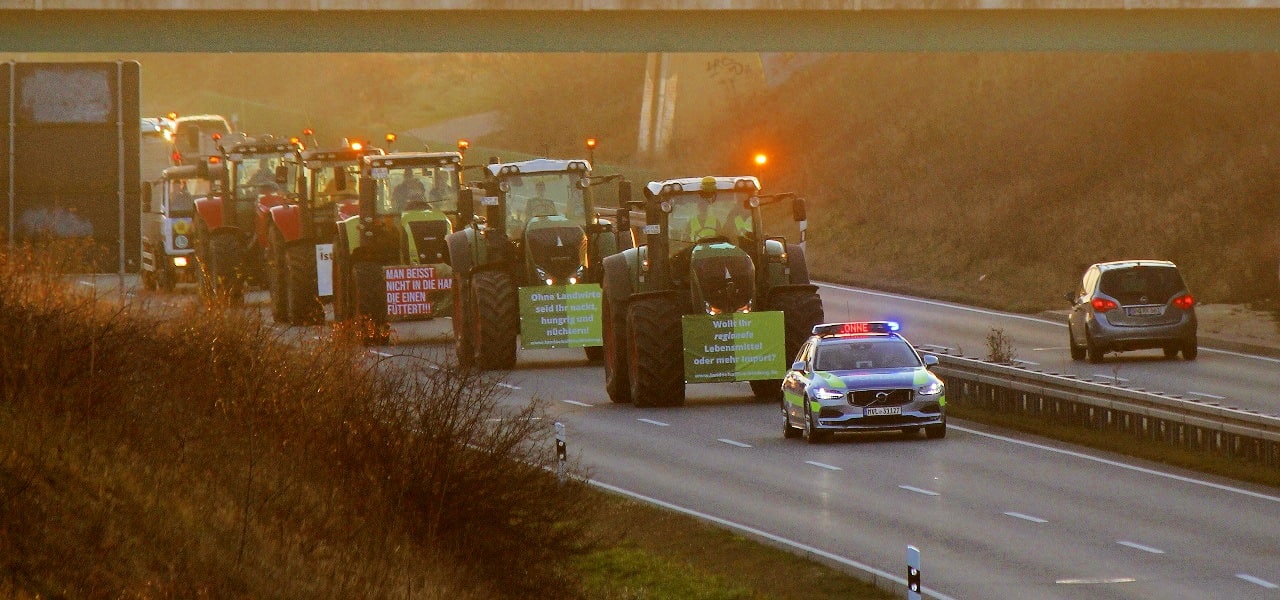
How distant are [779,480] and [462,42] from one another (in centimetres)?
1926

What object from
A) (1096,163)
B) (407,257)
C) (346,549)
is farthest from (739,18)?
(346,549)

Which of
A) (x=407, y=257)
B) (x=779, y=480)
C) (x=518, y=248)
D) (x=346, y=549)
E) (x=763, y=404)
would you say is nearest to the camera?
(x=346, y=549)

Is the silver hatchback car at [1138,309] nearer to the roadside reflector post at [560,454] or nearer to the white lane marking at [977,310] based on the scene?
the white lane marking at [977,310]

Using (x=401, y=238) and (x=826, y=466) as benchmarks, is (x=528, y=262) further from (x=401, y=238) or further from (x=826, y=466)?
(x=826, y=466)

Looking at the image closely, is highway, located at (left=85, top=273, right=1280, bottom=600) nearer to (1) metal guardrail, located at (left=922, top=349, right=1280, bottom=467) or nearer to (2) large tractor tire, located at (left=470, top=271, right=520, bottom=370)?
(2) large tractor tire, located at (left=470, top=271, right=520, bottom=370)

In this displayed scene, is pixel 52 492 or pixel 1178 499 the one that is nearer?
pixel 52 492

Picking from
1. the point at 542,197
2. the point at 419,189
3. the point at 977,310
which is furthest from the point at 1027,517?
the point at 977,310

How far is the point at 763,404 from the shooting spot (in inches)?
1170

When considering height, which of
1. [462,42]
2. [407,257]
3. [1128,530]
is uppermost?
[462,42]

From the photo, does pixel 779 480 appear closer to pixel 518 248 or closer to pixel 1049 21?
pixel 518 248

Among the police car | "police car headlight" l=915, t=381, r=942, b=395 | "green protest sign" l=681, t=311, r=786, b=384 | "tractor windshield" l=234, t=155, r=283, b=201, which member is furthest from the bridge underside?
"police car headlight" l=915, t=381, r=942, b=395

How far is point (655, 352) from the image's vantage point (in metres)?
28.0

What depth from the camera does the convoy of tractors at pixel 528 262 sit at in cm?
2806

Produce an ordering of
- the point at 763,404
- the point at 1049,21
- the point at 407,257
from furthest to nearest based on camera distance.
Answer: the point at 1049,21 < the point at 407,257 < the point at 763,404
